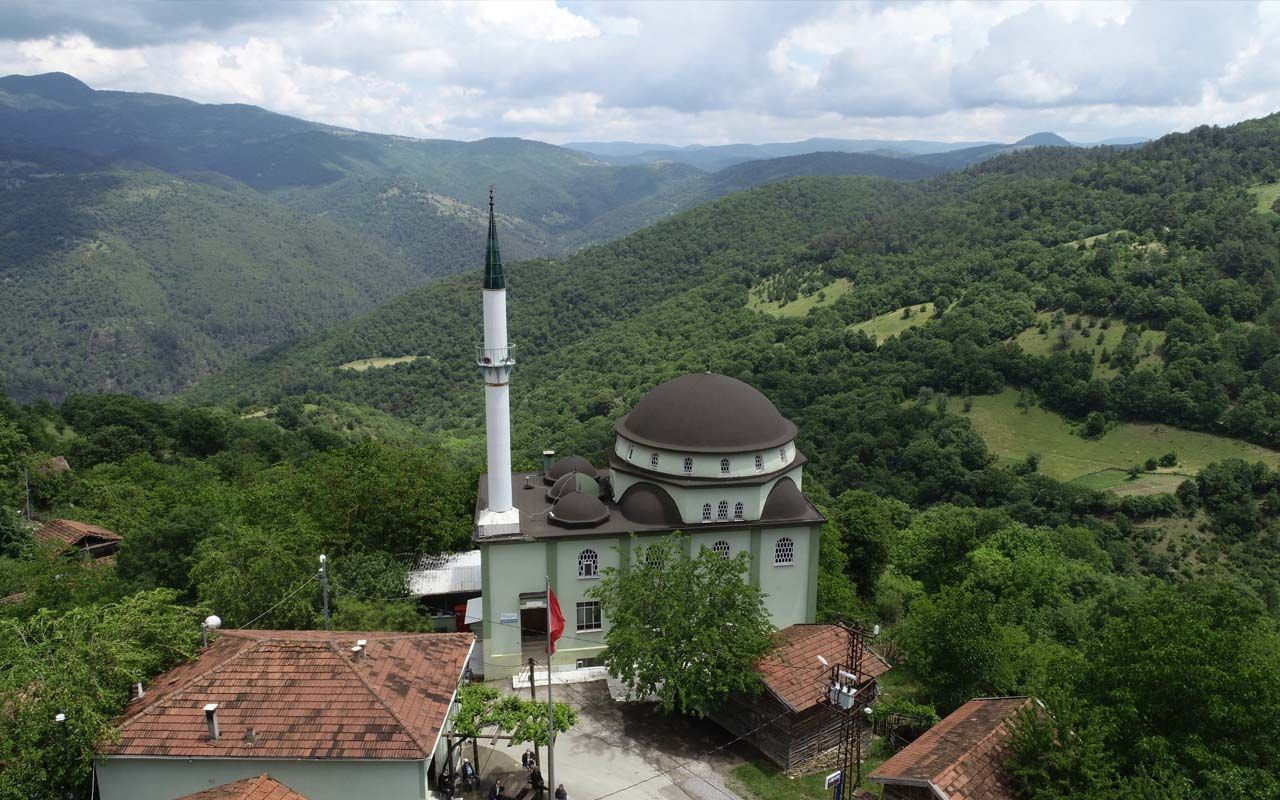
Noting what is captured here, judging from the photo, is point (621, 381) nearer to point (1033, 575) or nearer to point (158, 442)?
point (158, 442)

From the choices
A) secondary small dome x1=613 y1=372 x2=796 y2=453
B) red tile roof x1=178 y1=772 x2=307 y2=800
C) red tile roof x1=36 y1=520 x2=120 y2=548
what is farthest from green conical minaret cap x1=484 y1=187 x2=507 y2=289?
red tile roof x1=36 y1=520 x2=120 y2=548

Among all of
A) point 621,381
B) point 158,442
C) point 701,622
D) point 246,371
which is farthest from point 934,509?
point 246,371

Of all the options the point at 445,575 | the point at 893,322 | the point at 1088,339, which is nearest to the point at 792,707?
the point at 445,575

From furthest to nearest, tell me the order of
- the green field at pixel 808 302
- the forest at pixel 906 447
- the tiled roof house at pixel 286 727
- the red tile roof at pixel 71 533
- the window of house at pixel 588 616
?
the green field at pixel 808 302 < the red tile roof at pixel 71 533 < the window of house at pixel 588 616 < the forest at pixel 906 447 < the tiled roof house at pixel 286 727

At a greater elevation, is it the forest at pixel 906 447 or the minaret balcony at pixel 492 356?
the minaret balcony at pixel 492 356

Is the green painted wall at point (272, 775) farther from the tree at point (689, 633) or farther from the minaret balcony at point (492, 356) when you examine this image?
the minaret balcony at point (492, 356)

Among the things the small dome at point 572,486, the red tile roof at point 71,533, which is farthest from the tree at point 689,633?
the red tile roof at point 71,533
